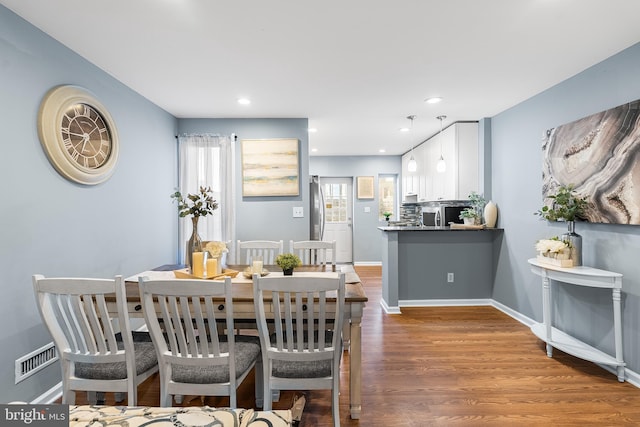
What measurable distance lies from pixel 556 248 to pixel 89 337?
3230mm

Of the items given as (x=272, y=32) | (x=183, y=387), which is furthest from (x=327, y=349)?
(x=272, y=32)

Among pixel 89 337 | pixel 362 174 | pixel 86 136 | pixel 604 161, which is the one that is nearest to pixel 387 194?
pixel 362 174

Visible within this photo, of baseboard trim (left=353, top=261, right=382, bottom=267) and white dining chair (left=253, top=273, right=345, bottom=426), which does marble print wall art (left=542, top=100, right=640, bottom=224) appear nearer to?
white dining chair (left=253, top=273, right=345, bottom=426)

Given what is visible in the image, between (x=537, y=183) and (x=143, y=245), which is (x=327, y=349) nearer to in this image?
(x=143, y=245)

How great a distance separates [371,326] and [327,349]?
1959 millimetres

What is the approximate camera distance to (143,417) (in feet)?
3.07

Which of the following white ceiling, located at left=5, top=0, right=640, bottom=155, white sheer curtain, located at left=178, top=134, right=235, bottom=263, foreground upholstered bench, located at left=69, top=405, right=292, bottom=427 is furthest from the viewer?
white sheer curtain, located at left=178, top=134, right=235, bottom=263

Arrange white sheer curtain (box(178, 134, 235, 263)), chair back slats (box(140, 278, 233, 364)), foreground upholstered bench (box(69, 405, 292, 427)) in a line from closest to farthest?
foreground upholstered bench (box(69, 405, 292, 427)) → chair back slats (box(140, 278, 233, 364)) → white sheer curtain (box(178, 134, 235, 263))

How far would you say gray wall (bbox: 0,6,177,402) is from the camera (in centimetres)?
184

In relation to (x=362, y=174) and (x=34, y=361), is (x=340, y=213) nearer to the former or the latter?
(x=362, y=174)

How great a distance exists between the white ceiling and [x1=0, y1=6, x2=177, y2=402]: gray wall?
0.17 meters

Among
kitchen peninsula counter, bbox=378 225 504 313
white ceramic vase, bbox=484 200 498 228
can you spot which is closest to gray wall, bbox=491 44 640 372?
white ceramic vase, bbox=484 200 498 228

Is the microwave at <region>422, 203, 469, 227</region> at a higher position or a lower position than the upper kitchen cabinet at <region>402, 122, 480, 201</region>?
lower

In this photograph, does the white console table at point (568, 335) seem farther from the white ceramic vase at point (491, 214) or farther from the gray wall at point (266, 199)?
the gray wall at point (266, 199)
